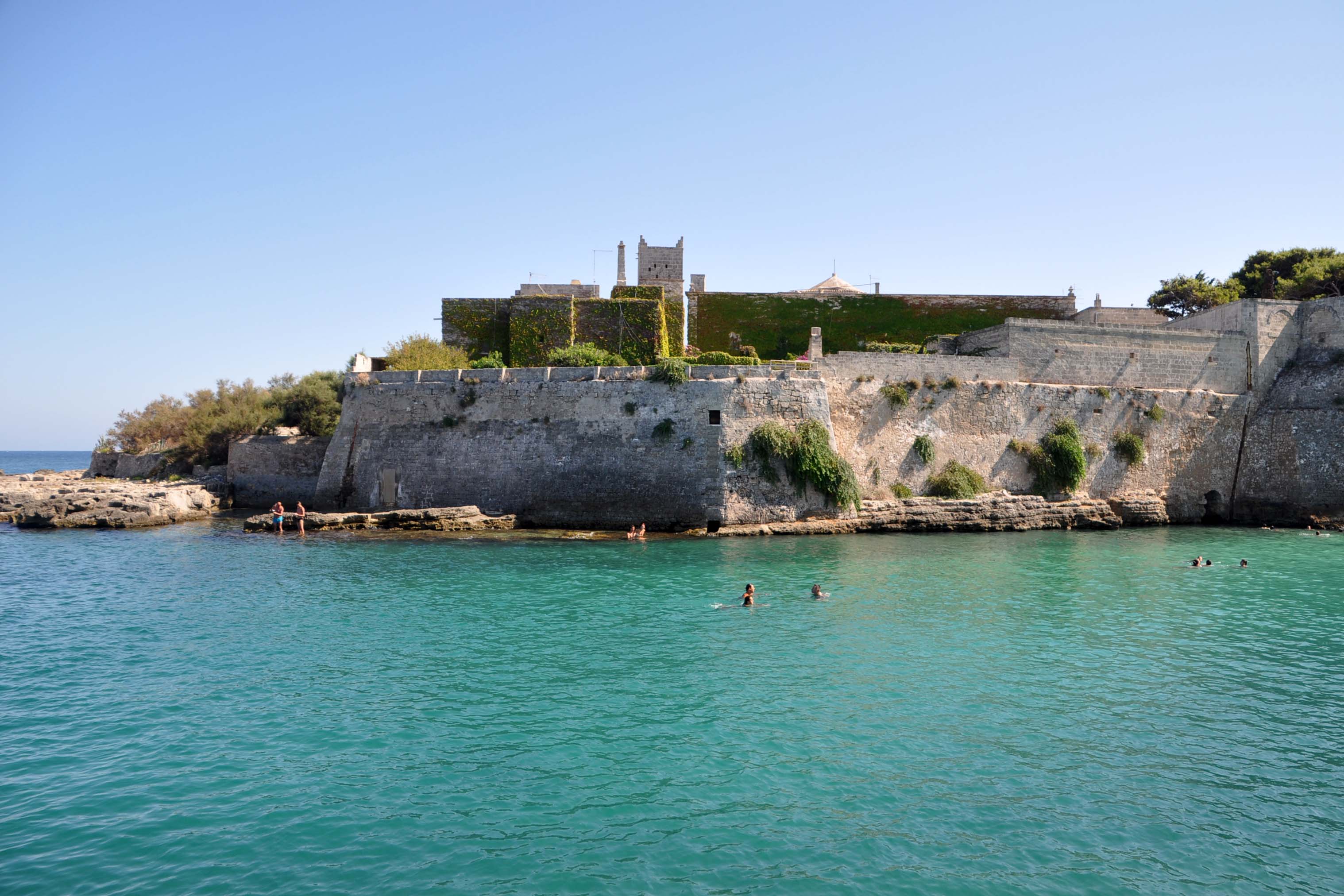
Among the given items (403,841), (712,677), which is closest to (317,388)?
(712,677)

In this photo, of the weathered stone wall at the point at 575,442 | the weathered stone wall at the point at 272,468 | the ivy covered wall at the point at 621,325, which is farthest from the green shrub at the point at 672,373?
the weathered stone wall at the point at 272,468

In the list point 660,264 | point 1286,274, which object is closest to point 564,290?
point 660,264

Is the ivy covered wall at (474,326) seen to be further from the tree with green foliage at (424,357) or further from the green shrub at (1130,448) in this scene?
the green shrub at (1130,448)

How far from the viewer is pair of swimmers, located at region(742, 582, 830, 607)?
1519 cm

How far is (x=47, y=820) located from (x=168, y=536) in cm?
2012

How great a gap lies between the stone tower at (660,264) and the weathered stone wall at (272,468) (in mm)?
16801

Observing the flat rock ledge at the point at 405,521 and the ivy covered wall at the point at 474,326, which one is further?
the ivy covered wall at the point at 474,326

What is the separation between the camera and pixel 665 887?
20.1 feet

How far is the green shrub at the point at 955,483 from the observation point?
2759cm

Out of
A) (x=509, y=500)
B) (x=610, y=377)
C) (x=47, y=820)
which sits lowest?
(x=47, y=820)

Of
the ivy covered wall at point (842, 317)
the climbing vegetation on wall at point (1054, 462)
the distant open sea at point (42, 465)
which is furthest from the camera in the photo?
the distant open sea at point (42, 465)

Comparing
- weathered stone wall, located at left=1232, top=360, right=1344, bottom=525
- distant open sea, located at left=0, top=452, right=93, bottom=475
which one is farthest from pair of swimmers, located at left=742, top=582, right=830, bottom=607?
distant open sea, located at left=0, top=452, right=93, bottom=475

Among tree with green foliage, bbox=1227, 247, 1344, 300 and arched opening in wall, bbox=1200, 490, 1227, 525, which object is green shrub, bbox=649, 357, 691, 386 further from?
tree with green foliage, bbox=1227, 247, 1344, 300

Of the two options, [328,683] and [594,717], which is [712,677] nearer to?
[594,717]
